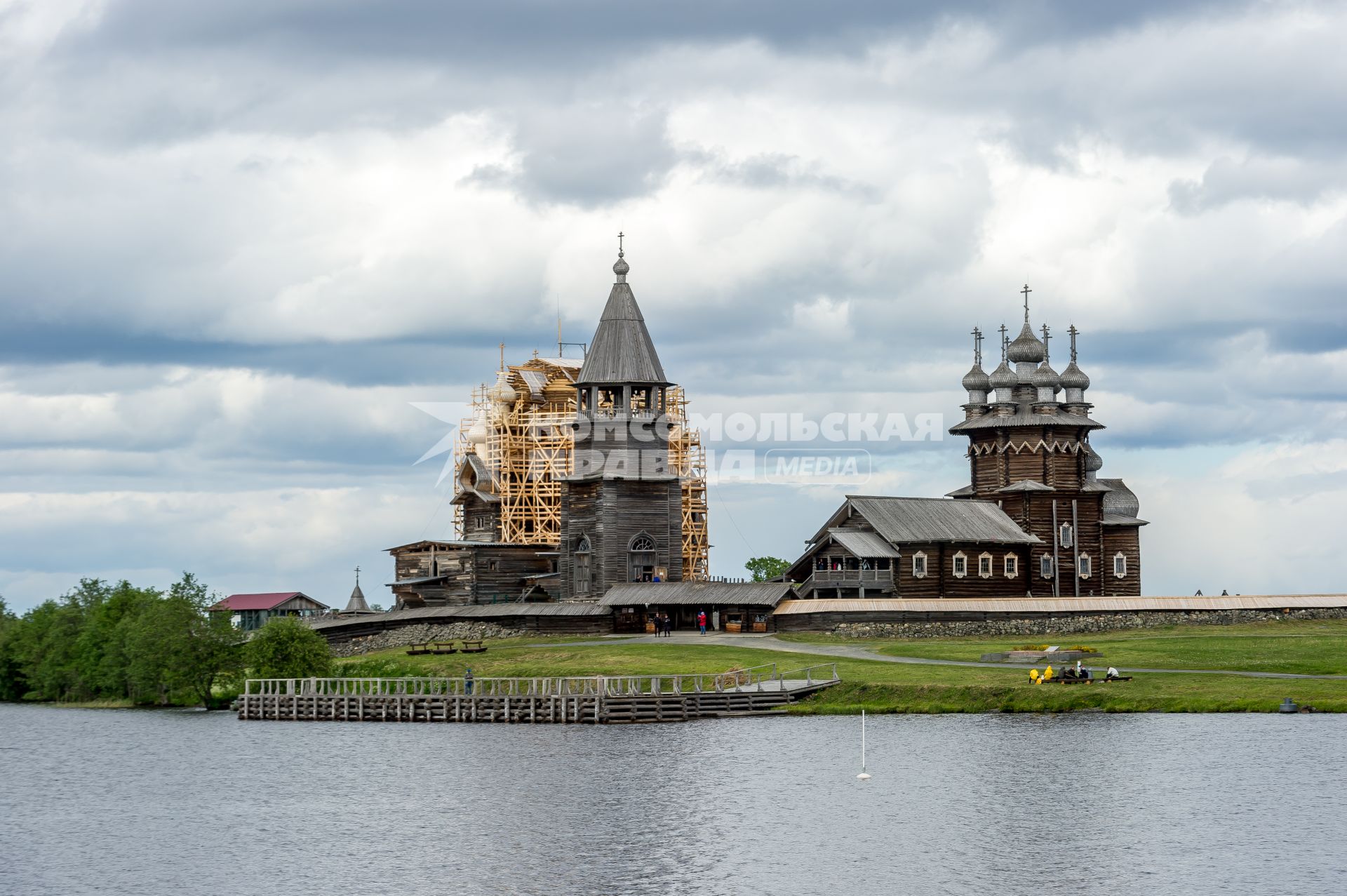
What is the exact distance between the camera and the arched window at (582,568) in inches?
3647

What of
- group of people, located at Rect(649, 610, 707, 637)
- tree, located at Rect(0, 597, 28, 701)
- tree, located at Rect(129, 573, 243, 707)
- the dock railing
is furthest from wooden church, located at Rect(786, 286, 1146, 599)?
tree, located at Rect(0, 597, 28, 701)

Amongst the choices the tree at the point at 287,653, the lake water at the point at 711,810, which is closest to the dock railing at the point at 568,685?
the tree at the point at 287,653

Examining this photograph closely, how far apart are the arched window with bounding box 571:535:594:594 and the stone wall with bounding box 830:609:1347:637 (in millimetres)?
15027

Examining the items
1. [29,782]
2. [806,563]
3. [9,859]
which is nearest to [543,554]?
[806,563]

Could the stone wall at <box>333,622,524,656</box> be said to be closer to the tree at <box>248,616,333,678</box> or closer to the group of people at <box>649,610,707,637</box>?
the group of people at <box>649,610,707,637</box>

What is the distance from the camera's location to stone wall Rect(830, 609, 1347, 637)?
83500 millimetres

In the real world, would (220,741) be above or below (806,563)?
below

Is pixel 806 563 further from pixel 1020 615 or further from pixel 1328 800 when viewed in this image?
pixel 1328 800

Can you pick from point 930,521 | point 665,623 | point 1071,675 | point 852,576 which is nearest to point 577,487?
point 665,623

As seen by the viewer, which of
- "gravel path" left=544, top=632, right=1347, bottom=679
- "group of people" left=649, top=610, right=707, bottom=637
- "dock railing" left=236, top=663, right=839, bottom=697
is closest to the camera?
"gravel path" left=544, top=632, right=1347, bottom=679

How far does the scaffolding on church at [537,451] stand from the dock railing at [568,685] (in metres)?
25.4

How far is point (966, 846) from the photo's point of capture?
41500 mm

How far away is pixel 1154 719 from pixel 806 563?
112ft

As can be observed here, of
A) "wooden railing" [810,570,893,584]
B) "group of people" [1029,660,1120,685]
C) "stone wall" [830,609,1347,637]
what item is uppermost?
"wooden railing" [810,570,893,584]
